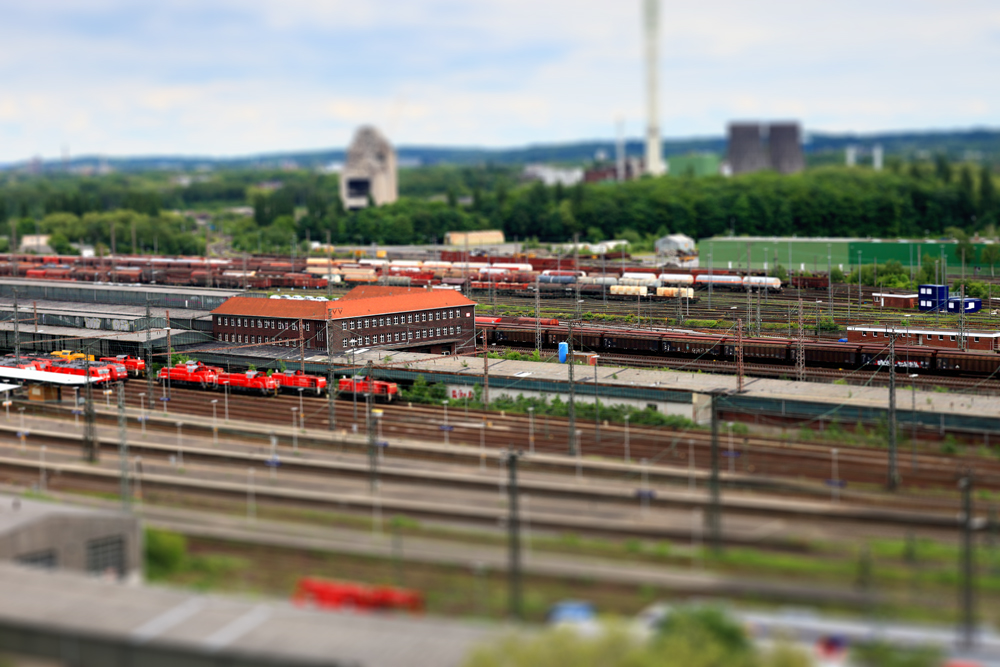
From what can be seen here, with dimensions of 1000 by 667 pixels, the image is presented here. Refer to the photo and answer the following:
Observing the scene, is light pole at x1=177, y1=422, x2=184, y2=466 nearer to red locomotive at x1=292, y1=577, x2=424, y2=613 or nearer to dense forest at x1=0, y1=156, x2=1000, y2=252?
red locomotive at x1=292, y1=577, x2=424, y2=613

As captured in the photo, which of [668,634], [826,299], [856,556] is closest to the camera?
[668,634]

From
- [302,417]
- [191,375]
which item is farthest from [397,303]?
[302,417]

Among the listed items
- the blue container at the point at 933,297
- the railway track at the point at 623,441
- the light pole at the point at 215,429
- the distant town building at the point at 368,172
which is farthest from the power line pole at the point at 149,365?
the distant town building at the point at 368,172

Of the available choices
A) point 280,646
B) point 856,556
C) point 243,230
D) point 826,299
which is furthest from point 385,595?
point 243,230

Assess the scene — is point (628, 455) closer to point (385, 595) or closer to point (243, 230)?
point (385, 595)

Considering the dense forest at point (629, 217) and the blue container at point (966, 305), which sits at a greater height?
the dense forest at point (629, 217)

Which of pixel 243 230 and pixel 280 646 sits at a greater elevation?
pixel 243 230

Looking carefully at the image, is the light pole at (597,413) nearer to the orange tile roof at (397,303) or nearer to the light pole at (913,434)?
the light pole at (913,434)

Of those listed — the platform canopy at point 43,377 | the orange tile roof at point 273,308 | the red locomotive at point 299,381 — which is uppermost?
the orange tile roof at point 273,308
